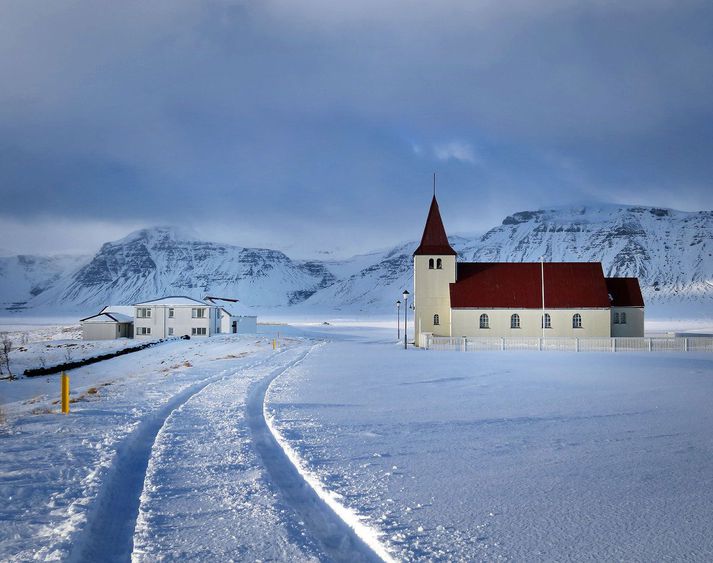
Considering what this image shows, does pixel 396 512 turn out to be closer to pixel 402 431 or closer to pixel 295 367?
pixel 402 431

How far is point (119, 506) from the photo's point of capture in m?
7.09

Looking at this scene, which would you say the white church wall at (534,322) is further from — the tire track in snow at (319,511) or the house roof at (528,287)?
the tire track in snow at (319,511)

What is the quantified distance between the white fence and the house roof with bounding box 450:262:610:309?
7.46 m

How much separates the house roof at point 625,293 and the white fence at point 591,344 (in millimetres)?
10424

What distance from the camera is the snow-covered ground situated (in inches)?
230

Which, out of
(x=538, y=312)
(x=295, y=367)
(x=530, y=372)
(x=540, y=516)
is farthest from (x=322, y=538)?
(x=538, y=312)

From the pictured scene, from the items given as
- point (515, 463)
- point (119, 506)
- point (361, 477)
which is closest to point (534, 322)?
point (515, 463)

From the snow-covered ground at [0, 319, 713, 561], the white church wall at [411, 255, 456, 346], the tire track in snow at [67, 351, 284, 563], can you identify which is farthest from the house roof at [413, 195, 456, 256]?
the tire track in snow at [67, 351, 284, 563]

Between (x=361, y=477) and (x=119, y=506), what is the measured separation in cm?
323

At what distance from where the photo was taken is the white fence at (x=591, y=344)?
37.9 metres

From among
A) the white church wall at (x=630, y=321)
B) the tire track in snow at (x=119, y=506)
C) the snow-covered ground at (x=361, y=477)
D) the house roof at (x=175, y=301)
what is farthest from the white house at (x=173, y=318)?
the tire track in snow at (x=119, y=506)

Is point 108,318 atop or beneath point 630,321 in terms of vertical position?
atop

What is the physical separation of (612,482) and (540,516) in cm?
196

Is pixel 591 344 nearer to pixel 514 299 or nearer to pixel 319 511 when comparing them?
pixel 514 299
